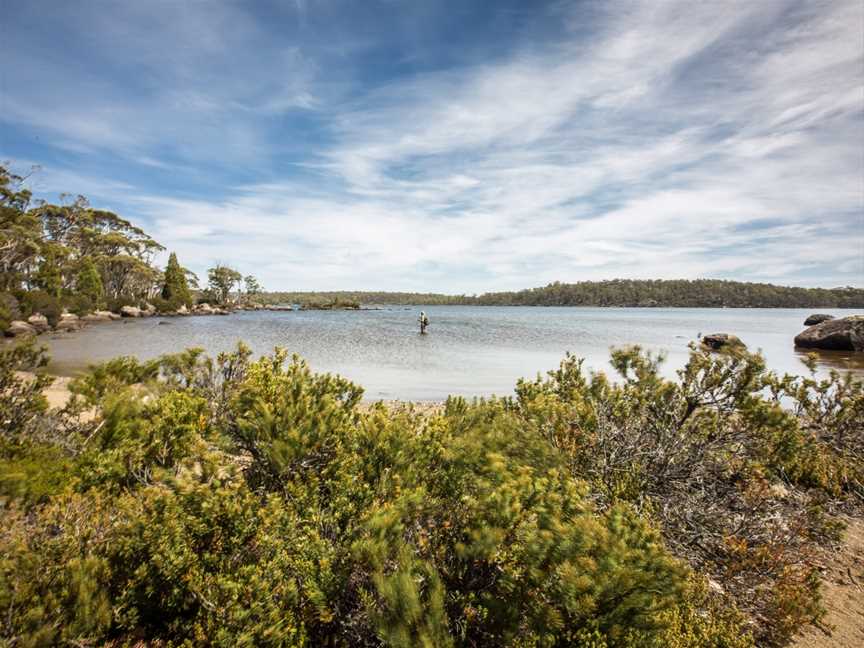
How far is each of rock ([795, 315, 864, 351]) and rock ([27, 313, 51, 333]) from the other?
59538 mm

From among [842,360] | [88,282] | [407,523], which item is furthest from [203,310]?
[407,523]

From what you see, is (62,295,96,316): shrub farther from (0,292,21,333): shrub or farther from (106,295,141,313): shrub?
(0,292,21,333): shrub

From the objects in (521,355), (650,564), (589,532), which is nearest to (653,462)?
(650,564)

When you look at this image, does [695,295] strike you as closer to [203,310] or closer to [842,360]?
[842,360]

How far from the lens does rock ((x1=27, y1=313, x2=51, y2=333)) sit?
33.8m

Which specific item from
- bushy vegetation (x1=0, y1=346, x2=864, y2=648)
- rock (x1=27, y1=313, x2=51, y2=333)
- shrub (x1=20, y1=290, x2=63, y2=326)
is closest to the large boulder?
shrub (x1=20, y1=290, x2=63, y2=326)

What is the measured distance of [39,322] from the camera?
34750 mm

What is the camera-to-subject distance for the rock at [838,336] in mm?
28987

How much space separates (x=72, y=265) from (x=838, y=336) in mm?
78137

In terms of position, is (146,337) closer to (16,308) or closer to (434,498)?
(16,308)

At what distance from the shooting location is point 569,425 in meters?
5.27

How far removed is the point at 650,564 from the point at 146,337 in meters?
37.5

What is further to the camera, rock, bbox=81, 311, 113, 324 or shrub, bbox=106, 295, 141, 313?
shrub, bbox=106, 295, 141, 313

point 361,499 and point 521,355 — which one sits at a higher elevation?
point 361,499
